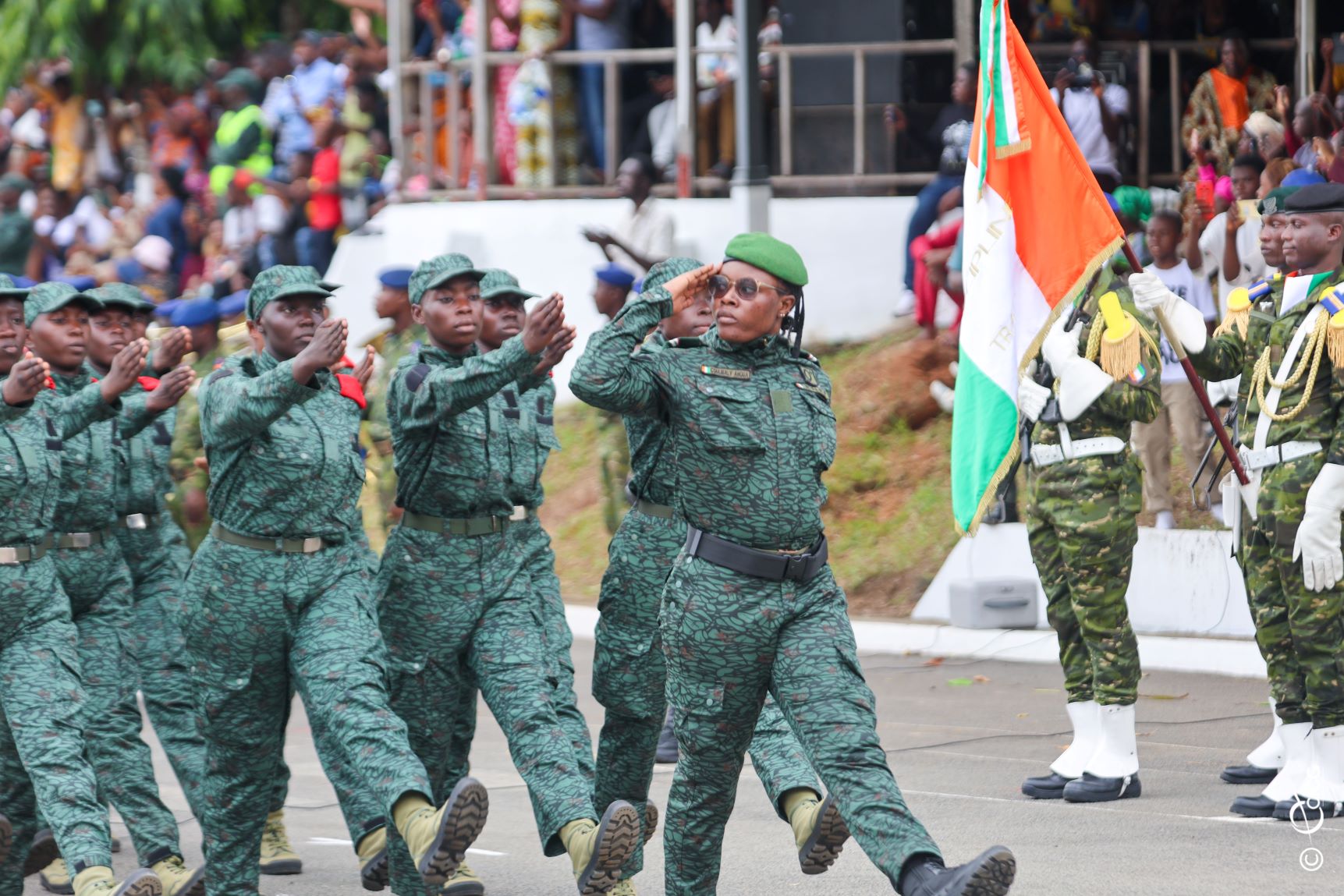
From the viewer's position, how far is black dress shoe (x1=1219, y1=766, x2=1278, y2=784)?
8344mm

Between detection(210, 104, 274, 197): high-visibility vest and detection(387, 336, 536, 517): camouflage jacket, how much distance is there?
14.6 meters

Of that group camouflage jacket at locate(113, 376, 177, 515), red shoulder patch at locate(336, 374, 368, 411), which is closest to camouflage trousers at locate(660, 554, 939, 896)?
red shoulder patch at locate(336, 374, 368, 411)

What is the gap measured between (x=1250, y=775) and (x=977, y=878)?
3.55m

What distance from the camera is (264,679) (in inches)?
263

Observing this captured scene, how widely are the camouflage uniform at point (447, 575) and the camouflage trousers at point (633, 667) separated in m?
0.37

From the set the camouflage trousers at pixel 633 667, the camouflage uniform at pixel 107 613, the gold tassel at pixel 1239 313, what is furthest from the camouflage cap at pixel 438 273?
the gold tassel at pixel 1239 313

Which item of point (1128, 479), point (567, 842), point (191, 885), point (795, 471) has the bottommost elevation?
point (191, 885)

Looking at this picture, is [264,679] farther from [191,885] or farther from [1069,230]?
[1069,230]

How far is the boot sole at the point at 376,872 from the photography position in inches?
258

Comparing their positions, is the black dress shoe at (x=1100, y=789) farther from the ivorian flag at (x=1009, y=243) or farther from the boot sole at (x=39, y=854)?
the boot sole at (x=39, y=854)

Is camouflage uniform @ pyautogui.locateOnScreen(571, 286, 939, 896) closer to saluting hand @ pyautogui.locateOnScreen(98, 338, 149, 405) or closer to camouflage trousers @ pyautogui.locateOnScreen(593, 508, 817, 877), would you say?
camouflage trousers @ pyautogui.locateOnScreen(593, 508, 817, 877)

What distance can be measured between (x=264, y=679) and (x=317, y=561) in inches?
16.3

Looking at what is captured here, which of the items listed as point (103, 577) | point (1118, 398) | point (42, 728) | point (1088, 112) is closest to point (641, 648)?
point (42, 728)

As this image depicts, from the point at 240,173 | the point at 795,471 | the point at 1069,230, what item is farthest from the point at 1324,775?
the point at 240,173
